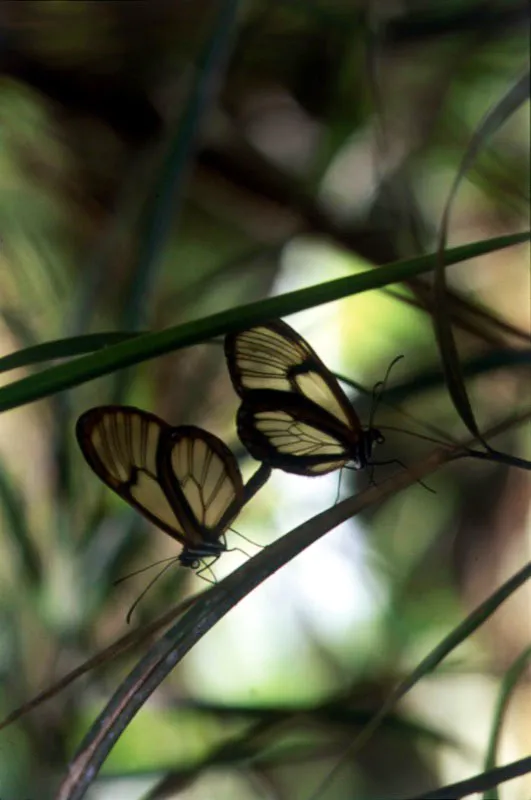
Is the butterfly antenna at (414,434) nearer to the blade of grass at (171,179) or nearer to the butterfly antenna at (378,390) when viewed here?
the butterfly antenna at (378,390)

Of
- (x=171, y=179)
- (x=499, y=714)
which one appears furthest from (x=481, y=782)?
(x=171, y=179)

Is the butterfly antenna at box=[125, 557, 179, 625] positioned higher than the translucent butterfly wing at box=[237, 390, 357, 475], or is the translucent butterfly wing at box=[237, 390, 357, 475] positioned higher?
the translucent butterfly wing at box=[237, 390, 357, 475]

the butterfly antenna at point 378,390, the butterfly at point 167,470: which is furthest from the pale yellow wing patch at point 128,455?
the butterfly antenna at point 378,390

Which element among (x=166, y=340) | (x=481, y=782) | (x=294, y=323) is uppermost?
(x=294, y=323)

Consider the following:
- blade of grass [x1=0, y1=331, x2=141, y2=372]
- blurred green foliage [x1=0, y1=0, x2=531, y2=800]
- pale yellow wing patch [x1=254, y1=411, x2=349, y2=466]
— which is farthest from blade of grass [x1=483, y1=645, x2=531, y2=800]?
blade of grass [x1=0, y1=331, x2=141, y2=372]

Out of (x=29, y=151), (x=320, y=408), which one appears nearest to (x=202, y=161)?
(x=29, y=151)

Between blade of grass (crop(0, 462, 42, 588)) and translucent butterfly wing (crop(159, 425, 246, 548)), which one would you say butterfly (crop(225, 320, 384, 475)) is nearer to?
translucent butterfly wing (crop(159, 425, 246, 548))

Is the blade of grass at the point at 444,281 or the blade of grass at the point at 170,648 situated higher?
the blade of grass at the point at 444,281

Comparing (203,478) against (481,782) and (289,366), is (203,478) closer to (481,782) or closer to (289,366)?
(289,366)
